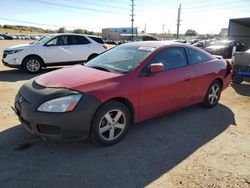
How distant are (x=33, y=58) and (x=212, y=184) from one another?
853 cm

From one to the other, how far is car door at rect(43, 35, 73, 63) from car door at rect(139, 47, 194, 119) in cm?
656

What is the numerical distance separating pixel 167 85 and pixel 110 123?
1297mm

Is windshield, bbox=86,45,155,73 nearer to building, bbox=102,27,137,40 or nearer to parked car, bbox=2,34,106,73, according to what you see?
parked car, bbox=2,34,106,73

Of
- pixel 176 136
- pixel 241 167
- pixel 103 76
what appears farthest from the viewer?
pixel 176 136

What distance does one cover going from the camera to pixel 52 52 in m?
9.91

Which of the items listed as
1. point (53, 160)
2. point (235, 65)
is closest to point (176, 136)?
point (53, 160)

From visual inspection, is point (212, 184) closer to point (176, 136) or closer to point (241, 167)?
point (241, 167)

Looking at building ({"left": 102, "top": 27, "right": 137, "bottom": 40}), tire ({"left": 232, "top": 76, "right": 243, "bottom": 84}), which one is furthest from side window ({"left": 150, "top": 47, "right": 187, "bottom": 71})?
building ({"left": 102, "top": 27, "right": 137, "bottom": 40})

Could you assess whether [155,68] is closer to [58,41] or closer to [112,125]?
[112,125]

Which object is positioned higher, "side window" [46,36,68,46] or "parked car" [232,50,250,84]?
"side window" [46,36,68,46]

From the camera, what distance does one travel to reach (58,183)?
2.80 meters

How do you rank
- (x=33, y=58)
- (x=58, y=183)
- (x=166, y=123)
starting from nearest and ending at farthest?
(x=58, y=183) → (x=166, y=123) → (x=33, y=58)

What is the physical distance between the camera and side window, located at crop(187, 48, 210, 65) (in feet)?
16.2

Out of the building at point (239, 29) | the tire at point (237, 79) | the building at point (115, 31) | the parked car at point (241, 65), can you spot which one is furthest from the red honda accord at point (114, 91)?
the building at point (115, 31)
